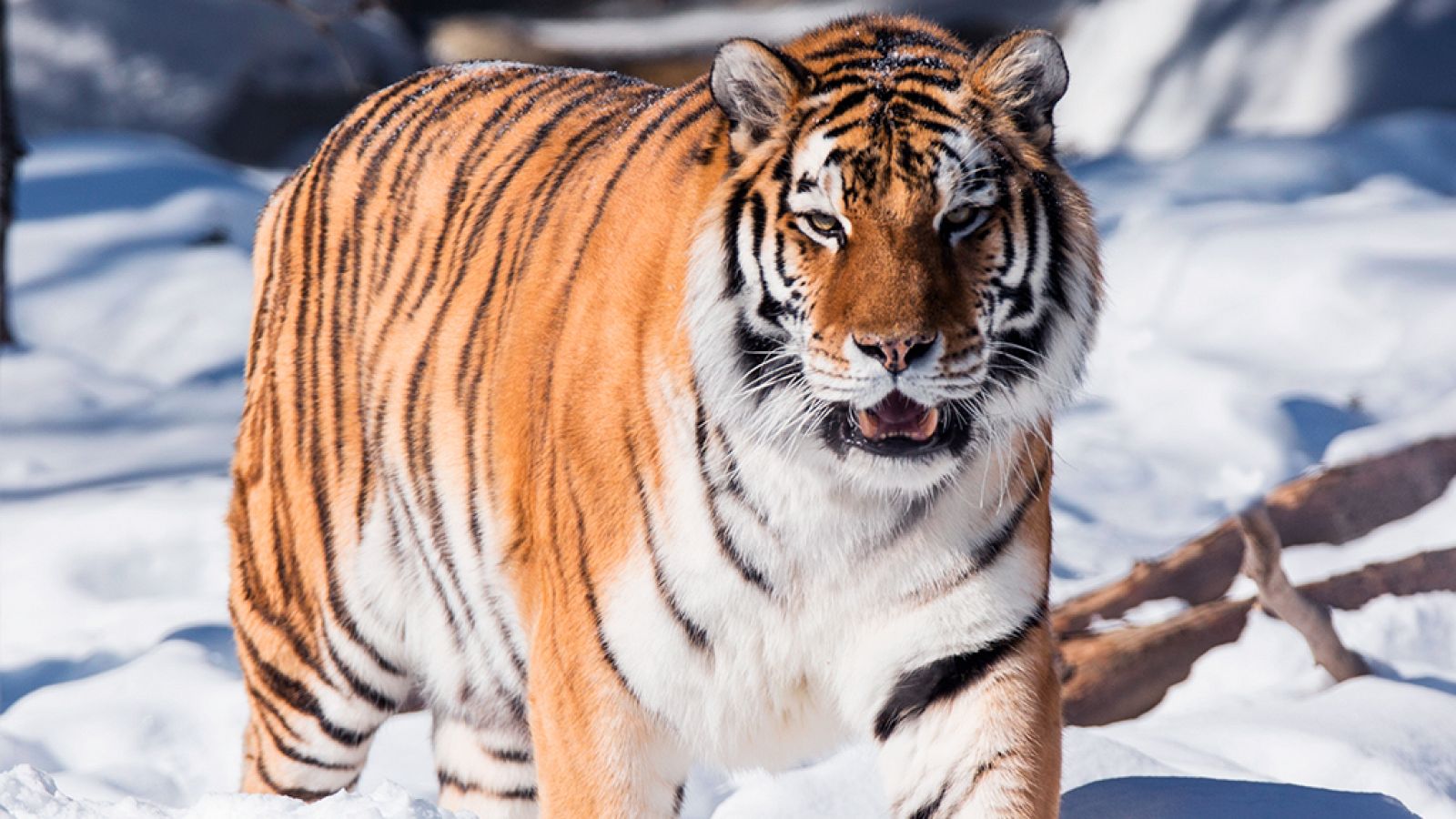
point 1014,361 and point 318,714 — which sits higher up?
point 1014,361

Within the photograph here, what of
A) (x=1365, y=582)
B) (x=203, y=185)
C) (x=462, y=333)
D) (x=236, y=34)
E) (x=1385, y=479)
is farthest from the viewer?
(x=236, y=34)

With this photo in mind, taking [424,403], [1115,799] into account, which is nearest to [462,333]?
[424,403]

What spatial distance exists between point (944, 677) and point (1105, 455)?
2.35 m

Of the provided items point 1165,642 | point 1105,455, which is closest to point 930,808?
point 1165,642

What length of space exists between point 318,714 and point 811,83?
3.64 ft

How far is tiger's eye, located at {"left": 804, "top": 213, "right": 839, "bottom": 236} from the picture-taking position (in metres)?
1.56

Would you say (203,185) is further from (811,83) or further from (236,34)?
(811,83)

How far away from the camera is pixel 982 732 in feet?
5.36

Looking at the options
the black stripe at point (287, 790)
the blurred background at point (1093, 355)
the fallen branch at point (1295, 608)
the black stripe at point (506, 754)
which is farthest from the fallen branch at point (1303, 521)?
the black stripe at point (287, 790)

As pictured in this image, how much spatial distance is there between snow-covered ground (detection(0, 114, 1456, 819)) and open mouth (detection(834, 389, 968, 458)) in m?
0.50

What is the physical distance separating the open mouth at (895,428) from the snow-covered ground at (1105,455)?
0.50 m

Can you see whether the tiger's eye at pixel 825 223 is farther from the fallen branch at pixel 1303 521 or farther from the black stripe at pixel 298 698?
the fallen branch at pixel 1303 521

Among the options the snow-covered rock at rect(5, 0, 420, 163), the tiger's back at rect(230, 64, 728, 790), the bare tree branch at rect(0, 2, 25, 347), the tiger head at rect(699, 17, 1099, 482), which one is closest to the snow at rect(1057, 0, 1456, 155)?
the snow-covered rock at rect(5, 0, 420, 163)

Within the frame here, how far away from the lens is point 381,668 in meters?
2.23
